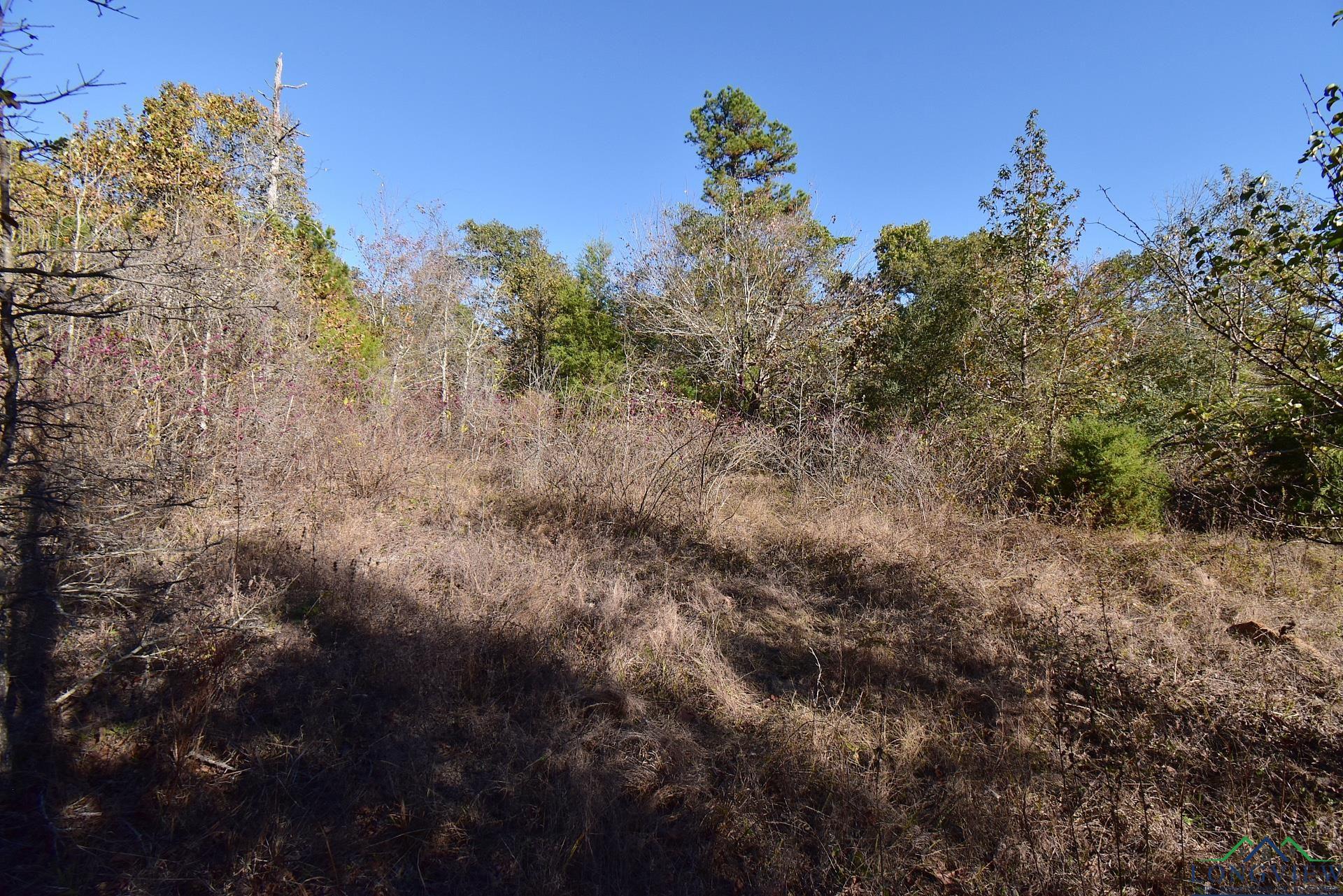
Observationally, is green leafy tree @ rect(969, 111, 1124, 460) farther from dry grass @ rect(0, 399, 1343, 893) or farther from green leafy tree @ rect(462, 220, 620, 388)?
green leafy tree @ rect(462, 220, 620, 388)

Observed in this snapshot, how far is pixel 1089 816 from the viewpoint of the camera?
2471 mm

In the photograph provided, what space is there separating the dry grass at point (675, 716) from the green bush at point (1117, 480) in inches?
24.9

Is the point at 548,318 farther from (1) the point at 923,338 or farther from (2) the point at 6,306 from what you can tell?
(2) the point at 6,306

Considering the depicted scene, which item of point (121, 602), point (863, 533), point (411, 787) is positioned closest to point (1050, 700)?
point (863, 533)

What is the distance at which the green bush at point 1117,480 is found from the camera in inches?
241

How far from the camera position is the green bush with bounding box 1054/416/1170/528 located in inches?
241

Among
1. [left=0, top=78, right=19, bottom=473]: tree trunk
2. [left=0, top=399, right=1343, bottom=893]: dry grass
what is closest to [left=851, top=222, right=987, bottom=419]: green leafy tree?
[left=0, top=399, right=1343, bottom=893]: dry grass

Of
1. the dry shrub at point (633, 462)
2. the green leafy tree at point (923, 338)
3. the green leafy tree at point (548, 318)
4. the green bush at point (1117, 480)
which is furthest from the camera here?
the green leafy tree at point (548, 318)

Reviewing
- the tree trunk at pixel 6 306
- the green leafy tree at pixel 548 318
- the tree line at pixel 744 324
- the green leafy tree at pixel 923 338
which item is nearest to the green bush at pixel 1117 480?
the tree line at pixel 744 324

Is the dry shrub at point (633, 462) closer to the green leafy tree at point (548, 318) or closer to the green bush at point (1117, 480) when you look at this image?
the green bush at point (1117, 480)

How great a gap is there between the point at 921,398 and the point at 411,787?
9271 mm

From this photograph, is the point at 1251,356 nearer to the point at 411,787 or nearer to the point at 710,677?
the point at 710,677

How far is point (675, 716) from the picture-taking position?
3.33 m

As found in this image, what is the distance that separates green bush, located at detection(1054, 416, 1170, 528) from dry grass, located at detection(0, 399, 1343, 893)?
63 centimetres
